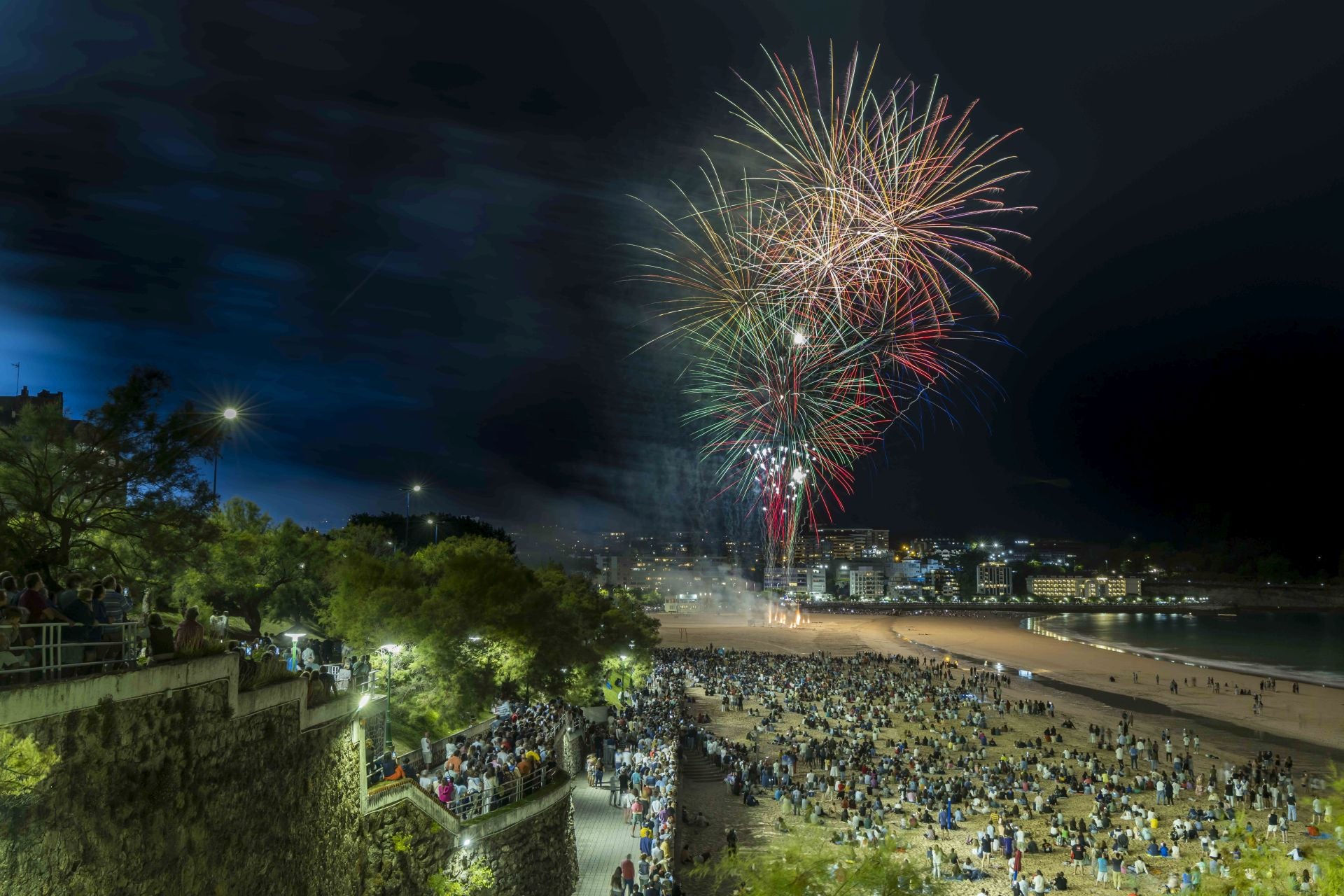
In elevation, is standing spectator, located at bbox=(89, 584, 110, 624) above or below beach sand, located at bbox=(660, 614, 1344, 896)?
above

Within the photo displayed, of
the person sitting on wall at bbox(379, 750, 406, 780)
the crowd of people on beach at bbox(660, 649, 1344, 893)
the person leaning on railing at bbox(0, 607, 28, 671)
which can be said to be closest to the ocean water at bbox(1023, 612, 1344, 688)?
the crowd of people on beach at bbox(660, 649, 1344, 893)

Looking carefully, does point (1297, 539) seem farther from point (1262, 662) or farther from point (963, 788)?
point (963, 788)

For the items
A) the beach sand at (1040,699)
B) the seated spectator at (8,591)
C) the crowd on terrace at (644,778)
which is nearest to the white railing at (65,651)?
the seated spectator at (8,591)

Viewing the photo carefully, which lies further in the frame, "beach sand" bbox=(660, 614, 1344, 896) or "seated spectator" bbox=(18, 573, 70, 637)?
"beach sand" bbox=(660, 614, 1344, 896)

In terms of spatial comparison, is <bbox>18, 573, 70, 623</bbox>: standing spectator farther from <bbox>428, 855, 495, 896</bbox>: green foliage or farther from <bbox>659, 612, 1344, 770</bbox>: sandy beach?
<bbox>659, 612, 1344, 770</bbox>: sandy beach

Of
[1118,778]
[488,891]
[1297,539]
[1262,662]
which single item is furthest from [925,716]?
[1297,539]

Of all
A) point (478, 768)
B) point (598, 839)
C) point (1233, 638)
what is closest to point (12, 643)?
point (478, 768)

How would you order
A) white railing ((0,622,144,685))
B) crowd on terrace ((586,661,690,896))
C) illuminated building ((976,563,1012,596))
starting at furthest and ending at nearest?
illuminated building ((976,563,1012,596)), crowd on terrace ((586,661,690,896)), white railing ((0,622,144,685))
